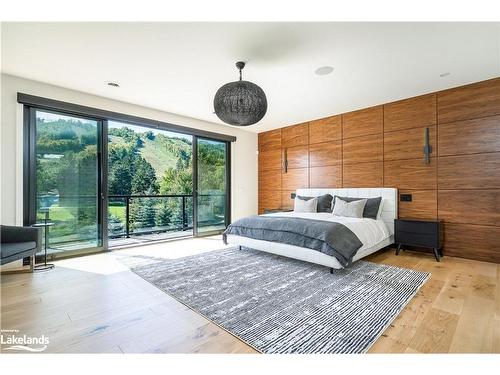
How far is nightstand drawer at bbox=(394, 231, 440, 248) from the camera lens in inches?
136

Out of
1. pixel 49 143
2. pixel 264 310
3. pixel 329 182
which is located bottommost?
pixel 264 310

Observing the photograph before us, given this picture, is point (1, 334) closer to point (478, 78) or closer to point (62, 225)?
point (62, 225)

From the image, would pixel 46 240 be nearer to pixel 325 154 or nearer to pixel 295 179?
pixel 295 179

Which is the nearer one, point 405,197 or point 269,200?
point 405,197

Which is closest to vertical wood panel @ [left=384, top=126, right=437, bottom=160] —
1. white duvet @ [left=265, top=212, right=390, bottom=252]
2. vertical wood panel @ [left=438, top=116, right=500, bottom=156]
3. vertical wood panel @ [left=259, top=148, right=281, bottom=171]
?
vertical wood panel @ [left=438, top=116, right=500, bottom=156]

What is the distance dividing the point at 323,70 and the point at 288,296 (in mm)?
2703

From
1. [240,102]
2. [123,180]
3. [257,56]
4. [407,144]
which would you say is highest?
[257,56]

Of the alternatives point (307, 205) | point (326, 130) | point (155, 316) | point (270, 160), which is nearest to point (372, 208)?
point (307, 205)

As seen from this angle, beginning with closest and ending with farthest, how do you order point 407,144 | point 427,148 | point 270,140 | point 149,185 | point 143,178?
point 427,148
point 407,144
point 143,178
point 149,185
point 270,140

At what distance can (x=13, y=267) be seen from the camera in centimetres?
316

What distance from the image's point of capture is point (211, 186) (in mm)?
5602

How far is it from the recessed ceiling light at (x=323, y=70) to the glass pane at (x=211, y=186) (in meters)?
3.03
